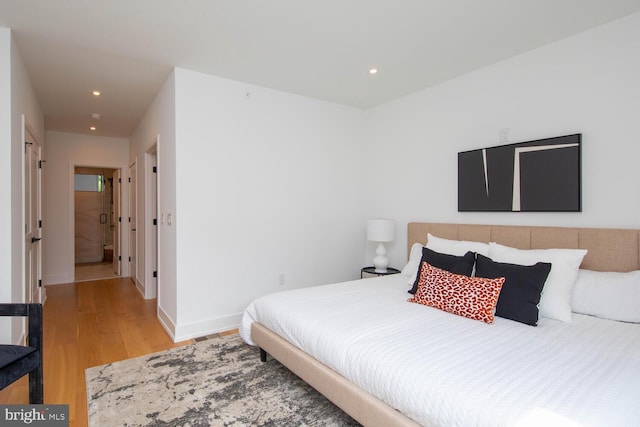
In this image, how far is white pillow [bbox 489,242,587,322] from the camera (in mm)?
2113

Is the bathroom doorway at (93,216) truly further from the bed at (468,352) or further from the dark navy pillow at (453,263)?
the dark navy pillow at (453,263)

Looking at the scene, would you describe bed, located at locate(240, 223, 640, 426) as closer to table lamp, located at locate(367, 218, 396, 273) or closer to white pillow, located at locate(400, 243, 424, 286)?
white pillow, located at locate(400, 243, 424, 286)

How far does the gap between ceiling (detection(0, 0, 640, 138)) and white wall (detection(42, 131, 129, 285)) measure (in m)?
2.22

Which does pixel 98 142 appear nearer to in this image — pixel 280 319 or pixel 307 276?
pixel 307 276

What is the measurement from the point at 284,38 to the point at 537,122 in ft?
7.14

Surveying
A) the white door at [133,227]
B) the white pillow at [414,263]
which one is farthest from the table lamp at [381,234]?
the white door at [133,227]

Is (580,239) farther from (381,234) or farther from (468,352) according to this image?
(381,234)

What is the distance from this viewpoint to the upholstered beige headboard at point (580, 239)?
2.22 meters

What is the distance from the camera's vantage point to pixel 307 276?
4.03 metres

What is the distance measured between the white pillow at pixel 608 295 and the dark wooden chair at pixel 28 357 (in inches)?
130

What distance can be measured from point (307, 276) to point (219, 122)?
6.60 ft

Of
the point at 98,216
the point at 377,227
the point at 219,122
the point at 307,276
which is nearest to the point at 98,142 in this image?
the point at 98,216

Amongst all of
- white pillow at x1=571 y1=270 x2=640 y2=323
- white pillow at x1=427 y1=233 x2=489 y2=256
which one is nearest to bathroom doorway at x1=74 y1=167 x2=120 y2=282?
white pillow at x1=427 y1=233 x2=489 y2=256

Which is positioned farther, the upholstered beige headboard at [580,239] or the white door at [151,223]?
the white door at [151,223]
